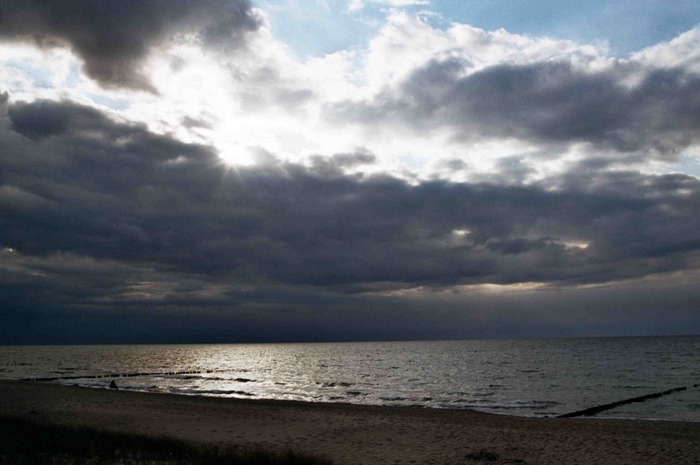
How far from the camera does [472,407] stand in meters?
38.2

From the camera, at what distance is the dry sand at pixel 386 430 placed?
19.5 meters

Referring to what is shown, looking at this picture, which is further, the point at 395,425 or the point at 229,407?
the point at 229,407

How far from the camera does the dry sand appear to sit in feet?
63.9

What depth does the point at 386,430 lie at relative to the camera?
2533 centimetres

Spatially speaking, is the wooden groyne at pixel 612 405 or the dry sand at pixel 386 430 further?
the wooden groyne at pixel 612 405

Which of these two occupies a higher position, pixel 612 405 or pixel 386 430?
pixel 386 430

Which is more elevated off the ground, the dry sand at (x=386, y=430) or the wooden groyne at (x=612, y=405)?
the dry sand at (x=386, y=430)

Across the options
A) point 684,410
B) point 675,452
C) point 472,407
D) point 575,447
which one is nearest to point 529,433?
point 575,447

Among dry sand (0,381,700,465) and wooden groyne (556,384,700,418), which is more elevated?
dry sand (0,381,700,465)

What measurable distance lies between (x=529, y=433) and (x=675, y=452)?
20.6 feet

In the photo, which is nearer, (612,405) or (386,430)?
(386,430)

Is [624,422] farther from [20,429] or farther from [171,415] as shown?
[20,429]

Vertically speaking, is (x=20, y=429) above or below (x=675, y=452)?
above

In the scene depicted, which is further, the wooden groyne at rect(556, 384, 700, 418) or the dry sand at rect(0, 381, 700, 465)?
the wooden groyne at rect(556, 384, 700, 418)
